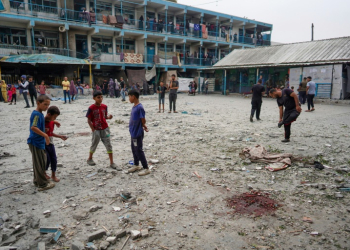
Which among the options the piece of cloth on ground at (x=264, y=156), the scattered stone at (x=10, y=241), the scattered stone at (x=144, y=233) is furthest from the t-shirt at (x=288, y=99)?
the scattered stone at (x=10, y=241)

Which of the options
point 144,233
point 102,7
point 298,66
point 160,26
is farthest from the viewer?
point 160,26

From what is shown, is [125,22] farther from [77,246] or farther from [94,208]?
[77,246]

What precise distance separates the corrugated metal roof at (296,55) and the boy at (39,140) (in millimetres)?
18528

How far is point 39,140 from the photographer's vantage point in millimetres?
3324

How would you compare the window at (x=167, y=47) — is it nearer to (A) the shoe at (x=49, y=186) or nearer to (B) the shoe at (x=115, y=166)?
(B) the shoe at (x=115, y=166)

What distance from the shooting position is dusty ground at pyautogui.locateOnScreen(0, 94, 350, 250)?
95.8 inches

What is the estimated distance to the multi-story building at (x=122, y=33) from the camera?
2042 centimetres

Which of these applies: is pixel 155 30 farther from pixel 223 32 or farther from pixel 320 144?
pixel 320 144

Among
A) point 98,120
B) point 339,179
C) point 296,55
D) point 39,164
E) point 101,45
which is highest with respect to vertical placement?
point 101,45

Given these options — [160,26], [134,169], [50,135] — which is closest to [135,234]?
[134,169]

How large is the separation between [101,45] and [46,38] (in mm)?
5026

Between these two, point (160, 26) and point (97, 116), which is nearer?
point (97, 116)

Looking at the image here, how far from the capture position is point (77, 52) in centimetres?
2200

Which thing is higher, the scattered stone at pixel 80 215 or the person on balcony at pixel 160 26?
the person on balcony at pixel 160 26
